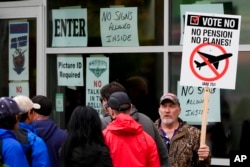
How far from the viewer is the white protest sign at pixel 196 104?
9680 millimetres

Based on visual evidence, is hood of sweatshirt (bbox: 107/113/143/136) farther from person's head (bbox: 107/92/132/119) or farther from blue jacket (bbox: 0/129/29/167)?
blue jacket (bbox: 0/129/29/167)

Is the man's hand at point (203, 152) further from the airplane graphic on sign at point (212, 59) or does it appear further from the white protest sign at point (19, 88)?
the white protest sign at point (19, 88)

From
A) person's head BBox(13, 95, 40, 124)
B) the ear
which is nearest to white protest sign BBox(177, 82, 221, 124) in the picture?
person's head BBox(13, 95, 40, 124)

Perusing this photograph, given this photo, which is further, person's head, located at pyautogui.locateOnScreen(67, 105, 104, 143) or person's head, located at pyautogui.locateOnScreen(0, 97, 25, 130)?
person's head, located at pyautogui.locateOnScreen(0, 97, 25, 130)

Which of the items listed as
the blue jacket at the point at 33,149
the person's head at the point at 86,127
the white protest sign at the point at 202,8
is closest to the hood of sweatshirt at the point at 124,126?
the person's head at the point at 86,127

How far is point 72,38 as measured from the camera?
420 inches

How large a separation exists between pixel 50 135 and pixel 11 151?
4.83 ft

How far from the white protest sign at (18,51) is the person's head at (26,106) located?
361 centimetres

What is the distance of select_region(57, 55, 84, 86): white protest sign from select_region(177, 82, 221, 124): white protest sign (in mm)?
1610

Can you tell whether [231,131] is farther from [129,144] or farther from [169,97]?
[129,144]

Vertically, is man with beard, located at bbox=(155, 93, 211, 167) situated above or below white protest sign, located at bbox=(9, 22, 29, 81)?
below

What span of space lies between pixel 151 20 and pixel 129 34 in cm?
37

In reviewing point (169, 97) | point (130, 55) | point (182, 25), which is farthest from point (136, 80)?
point (169, 97)

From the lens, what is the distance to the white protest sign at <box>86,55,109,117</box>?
10.4 metres
